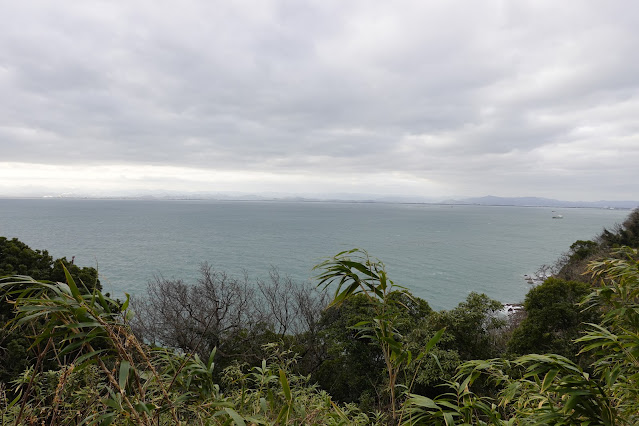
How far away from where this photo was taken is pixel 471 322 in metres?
11.2

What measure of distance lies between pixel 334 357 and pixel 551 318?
8420 millimetres

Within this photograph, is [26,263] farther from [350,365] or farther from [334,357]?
[350,365]

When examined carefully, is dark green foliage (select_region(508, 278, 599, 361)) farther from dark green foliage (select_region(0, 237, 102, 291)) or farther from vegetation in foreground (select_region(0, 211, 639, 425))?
dark green foliage (select_region(0, 237, 102, 291))

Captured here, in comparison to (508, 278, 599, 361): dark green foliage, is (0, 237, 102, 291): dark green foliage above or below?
above

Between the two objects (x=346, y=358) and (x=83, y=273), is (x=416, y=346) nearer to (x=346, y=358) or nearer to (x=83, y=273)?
(x=346, y=358)

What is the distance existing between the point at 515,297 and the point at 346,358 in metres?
23.5

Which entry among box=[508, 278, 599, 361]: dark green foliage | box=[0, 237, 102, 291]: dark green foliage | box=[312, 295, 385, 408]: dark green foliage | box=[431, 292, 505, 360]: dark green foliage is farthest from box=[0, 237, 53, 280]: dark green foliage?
box=[508, 278, 599, 361]: dark green foliage

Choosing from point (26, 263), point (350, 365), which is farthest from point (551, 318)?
point (26, 263)

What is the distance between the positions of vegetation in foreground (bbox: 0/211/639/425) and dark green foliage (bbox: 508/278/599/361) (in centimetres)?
4

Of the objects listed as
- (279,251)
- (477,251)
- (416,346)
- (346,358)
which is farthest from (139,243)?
(477,251)

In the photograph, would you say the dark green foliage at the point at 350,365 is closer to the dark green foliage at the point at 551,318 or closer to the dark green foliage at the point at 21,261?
the dark green foliage at the point at 551,318

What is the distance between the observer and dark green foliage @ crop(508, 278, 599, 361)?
10.5 m

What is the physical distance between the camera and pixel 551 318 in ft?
35.9

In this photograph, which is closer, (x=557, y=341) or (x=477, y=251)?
(x=557, y=341)
